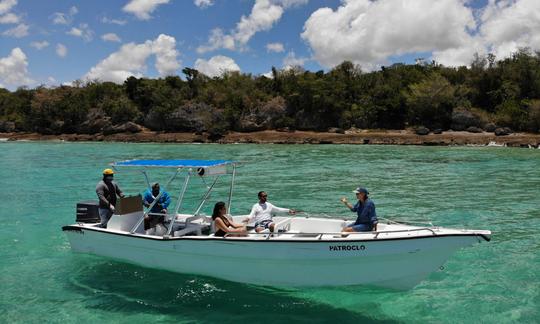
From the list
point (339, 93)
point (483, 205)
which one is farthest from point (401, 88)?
point (483, 205)

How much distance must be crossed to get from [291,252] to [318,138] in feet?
202

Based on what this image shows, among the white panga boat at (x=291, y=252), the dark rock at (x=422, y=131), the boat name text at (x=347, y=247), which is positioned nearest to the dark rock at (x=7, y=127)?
the dark rock at (x=422, y=131)

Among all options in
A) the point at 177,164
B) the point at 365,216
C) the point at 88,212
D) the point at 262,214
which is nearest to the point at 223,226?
the point at 262,214

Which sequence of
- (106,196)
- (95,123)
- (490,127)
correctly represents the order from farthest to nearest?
(95,123) → (490,127) → (106,196)

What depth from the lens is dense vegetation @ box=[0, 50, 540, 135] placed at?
71875mm

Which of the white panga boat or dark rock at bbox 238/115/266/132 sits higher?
dark rock at bbox 238/115/266/132

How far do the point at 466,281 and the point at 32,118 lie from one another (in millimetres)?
103892

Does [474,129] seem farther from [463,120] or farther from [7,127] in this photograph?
[7,127]

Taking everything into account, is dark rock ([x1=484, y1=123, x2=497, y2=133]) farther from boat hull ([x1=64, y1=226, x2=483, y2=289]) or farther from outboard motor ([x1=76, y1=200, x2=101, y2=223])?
outboard motor ([x1=76, y1=200, x2=101, y2=223])

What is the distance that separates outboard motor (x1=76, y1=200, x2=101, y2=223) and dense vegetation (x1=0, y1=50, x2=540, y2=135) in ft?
212

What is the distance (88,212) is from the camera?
38.5 ft

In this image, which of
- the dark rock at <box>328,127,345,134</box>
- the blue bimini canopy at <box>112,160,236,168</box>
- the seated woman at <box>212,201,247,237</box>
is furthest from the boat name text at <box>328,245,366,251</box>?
the dark rock at <box>328,127,345,134</box>

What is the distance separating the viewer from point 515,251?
1252cm

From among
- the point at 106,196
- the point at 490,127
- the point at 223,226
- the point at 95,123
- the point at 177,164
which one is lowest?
the point at 223,226
